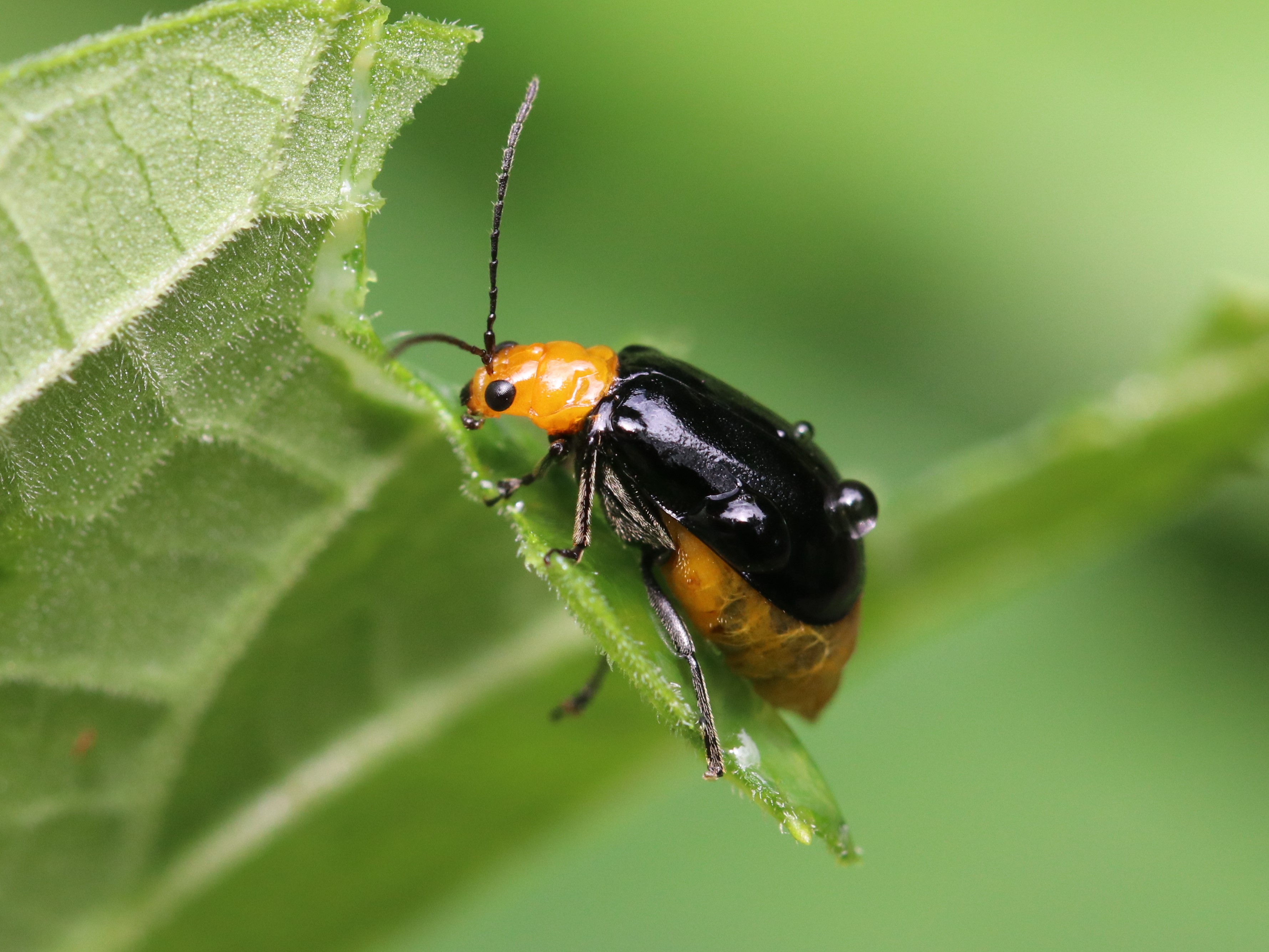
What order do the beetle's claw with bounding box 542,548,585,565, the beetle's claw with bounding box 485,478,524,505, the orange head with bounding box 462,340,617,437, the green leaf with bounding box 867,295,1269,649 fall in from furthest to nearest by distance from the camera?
the green leaf with bounding box 867,295,1269,649 < the orange head with bounding box 462,340,617,437 < the beetle's claw with bounding box 485,478,524,505 < the beetle's claw with bounding box 542,548,585,565

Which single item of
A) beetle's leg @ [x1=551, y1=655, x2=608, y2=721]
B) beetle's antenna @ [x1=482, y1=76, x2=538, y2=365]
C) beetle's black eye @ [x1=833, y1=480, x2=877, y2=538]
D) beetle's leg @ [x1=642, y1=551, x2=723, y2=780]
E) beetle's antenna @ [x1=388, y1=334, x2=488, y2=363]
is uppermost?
beetle's antenna @ [x1=482, y1=76, x2=538, y2=365]

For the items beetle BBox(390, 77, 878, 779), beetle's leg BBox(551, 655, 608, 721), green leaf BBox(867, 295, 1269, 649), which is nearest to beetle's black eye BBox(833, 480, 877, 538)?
beetle BBox(390, 77, 878, 779)

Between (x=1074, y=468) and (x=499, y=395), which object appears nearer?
(x=499, y=395)

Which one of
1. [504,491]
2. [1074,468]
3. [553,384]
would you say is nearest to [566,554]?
[504,491]

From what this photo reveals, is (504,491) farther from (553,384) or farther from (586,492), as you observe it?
(553,384)

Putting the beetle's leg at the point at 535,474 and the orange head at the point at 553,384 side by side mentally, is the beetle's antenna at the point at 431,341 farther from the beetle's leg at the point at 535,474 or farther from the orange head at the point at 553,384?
the beetle's leg at the point at 535,474

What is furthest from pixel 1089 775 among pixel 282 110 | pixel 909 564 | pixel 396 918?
pixel 282 110

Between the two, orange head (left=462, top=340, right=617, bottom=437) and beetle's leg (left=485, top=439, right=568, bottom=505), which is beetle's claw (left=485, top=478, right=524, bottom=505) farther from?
orange head (left=462, top=340, right=617, bottom=437)
